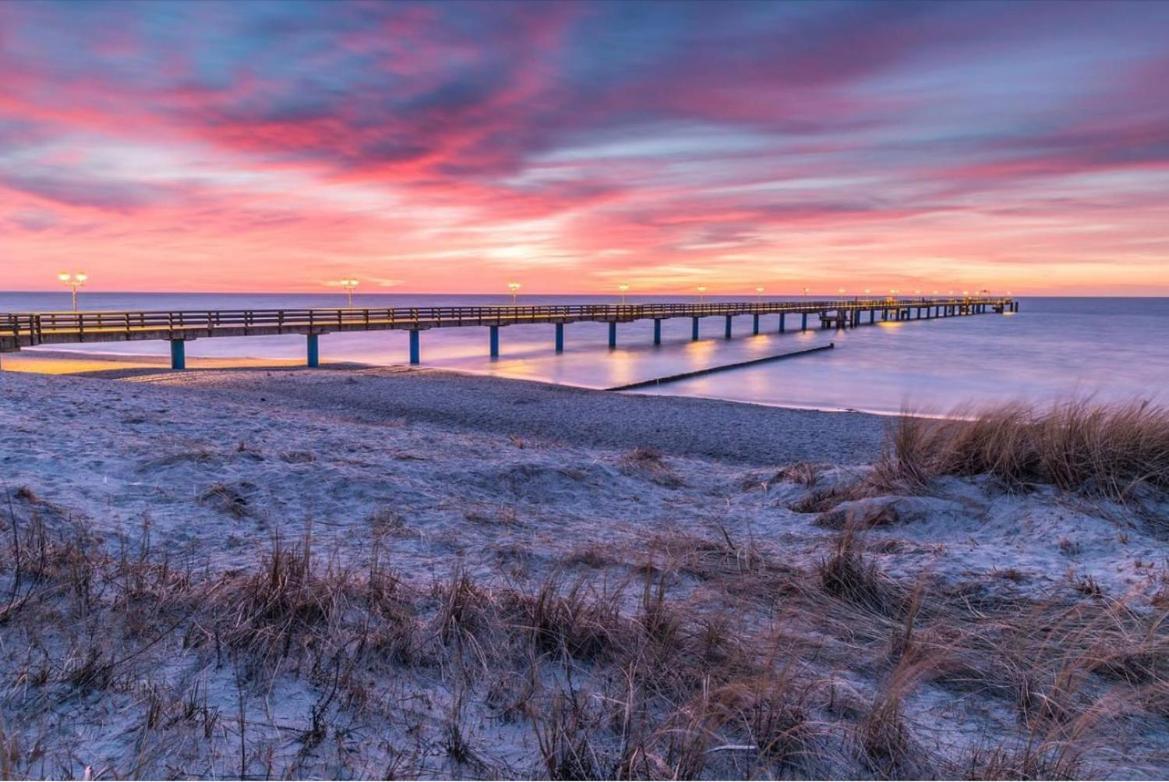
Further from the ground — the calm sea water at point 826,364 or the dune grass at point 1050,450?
the dune grass at point 1050,450

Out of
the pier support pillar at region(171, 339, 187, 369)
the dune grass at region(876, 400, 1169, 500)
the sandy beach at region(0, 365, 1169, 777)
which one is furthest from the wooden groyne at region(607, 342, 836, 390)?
the sandy beach at region(0, 365, 1169, 777)

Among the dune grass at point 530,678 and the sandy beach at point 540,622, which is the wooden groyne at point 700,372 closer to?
the sandy beach at point 540,622

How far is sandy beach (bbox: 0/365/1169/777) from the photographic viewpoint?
2809 millimetres

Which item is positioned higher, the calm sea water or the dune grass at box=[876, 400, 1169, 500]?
the dune grass at box=[876, 400, 1169, 500]

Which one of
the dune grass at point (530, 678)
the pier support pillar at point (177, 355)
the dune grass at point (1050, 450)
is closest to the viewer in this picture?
the dune grass at point (530, 678)

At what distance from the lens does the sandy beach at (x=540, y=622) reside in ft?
9.21

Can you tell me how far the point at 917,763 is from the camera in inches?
111

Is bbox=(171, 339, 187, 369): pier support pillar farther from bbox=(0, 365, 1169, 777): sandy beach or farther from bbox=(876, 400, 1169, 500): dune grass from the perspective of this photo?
bbox=(876, 400, 1169, 500): dune grass

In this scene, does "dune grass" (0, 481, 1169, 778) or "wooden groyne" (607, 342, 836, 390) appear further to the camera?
"wooden groyne" (607, 342, 836, 390)

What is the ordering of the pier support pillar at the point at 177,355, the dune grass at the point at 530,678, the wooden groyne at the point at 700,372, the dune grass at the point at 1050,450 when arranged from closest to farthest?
the dune grass at the point at 530,678, the dune grass at the point at 1050,450, the pier support pillar at the point at 177,355, the wooden groyne at the point at 700,372

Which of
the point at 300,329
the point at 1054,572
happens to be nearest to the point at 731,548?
the point at 1054,572

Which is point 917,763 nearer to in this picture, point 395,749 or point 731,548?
point 395,749

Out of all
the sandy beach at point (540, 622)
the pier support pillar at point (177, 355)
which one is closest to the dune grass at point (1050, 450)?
the sandy beach at point (540, 622)

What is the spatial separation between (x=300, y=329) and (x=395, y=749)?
34.0 metres
